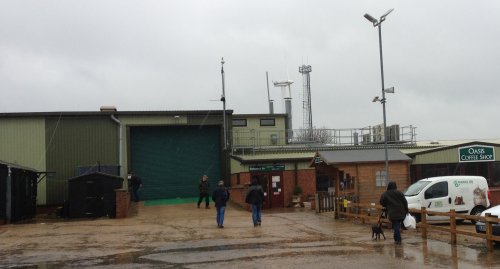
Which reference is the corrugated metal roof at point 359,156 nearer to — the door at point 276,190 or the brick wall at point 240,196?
the brick wall at point 240,196

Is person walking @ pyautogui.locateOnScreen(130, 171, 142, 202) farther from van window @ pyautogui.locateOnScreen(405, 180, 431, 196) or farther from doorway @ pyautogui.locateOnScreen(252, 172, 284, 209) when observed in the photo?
van window @ pyautogui.locateOnScreen(405, 180, 431, 196)

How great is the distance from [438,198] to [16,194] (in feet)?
54.7

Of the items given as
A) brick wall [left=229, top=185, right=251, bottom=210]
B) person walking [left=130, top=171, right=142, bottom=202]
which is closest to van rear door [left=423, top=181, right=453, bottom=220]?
brick wall [left=229, top=185, right=251, bottom=210]

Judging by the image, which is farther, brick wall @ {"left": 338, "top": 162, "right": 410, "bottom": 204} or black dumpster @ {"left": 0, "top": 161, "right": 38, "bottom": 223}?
brick wall @ {"left": 338, "top": 162, "right": 410, "bottom": 204}

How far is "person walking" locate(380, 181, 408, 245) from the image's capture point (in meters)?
13.8

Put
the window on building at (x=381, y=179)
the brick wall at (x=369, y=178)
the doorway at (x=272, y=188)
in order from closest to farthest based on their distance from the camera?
the brick wall at (x=369, y=178) < the window on building at (x=381, y=179) < the doorway at (x=272, y=188)

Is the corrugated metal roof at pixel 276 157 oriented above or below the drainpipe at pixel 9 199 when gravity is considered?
above

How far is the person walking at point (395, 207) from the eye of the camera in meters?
13.8

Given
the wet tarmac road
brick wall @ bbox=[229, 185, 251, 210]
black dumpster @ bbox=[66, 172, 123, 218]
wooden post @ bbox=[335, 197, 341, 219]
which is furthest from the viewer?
brick wall @ bbox=[229, 185, 251, 210]

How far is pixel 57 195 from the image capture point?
99.5ft

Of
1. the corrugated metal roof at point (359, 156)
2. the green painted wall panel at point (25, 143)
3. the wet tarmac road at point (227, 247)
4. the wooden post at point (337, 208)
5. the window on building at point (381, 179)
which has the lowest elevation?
the wet tarmac road at point (227, 247)

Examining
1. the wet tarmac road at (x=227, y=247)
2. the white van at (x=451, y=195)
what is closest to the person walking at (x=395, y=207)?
the wet tarmac road at (x=227, y=247)

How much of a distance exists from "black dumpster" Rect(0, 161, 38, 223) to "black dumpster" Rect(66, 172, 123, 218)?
2.05m

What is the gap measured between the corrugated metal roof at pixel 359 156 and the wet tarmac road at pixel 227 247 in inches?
109
